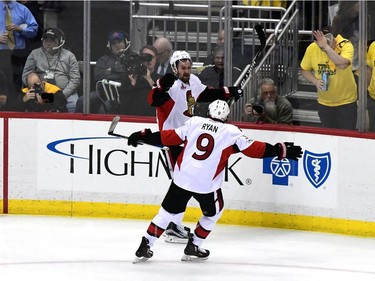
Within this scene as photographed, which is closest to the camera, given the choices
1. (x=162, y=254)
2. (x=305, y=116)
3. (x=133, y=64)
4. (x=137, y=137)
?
(x=137, y=137)

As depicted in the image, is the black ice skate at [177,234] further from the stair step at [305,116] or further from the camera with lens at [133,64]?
the camera with lens at [133,64]

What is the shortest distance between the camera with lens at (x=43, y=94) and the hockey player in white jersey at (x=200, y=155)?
2.34m

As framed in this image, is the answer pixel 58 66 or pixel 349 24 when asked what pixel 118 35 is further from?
pixel 349 24

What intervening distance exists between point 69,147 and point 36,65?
77 cm

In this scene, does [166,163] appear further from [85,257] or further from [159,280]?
[159,280]

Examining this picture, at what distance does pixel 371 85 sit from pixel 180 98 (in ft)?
5.10

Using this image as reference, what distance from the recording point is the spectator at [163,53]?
32.4 ft

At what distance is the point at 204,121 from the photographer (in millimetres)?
8047

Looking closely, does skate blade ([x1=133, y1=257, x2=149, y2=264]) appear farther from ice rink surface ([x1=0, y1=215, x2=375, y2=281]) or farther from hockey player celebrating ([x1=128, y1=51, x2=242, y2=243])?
hockey player celebrating ([x1=128, y1=51, x2=242, y2=243])

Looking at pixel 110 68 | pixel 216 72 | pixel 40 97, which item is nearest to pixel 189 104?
pixel 216 72

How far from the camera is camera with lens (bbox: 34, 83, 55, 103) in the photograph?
1014 centimetres

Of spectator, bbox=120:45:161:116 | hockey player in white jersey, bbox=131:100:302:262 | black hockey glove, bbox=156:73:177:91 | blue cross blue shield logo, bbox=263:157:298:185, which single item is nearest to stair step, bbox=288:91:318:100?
blue cross blue shield logo, bbox=263:157:298:185

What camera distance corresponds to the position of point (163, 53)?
391 inches

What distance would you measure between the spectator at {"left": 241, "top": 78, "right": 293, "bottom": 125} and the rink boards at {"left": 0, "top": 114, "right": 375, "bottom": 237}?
0.44 ft
